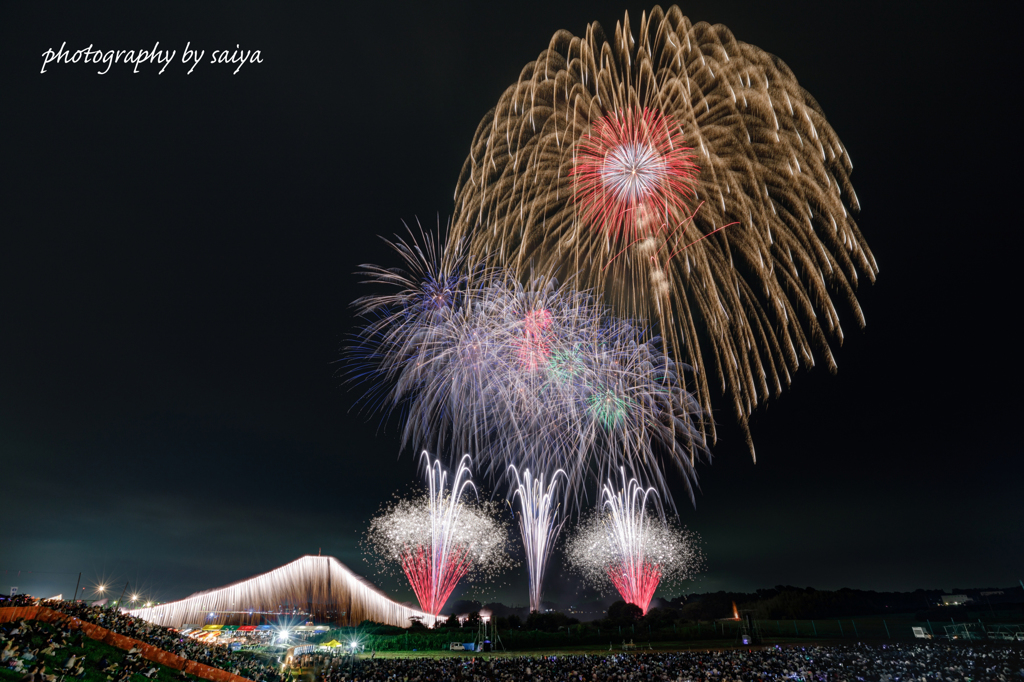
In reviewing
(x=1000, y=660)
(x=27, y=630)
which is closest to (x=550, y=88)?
(x=27, y=630)

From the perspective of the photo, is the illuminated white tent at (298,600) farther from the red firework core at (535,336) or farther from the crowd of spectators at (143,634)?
the red firework core at (535,336)

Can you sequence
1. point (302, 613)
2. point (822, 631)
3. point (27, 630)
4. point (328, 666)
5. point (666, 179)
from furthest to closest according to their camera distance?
point (302, 613), point (822, 631), point (328, 666), point (666, 179), point (27, 630)

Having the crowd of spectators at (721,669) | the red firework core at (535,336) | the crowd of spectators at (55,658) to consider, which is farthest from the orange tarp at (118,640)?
the red firework core at (535,336)

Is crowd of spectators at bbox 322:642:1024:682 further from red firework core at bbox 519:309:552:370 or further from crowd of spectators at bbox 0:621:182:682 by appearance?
red firework core at bbox 519:309:552:370

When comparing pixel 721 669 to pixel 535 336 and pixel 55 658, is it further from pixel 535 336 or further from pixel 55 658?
pixel 55 658

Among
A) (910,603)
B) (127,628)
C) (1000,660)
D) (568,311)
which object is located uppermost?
(568,311)

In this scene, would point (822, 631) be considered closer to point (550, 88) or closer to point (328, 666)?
point (328, 666)
